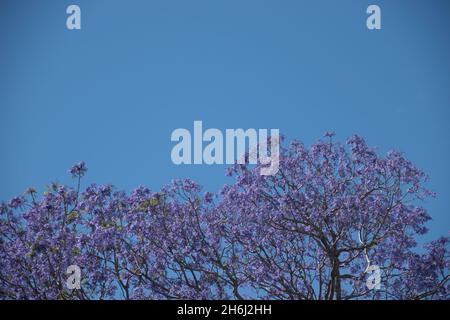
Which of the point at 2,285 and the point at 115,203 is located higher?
the point at 115,203

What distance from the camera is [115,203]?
41.0 ft

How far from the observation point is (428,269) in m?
12.0

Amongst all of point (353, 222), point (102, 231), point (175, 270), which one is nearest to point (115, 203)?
point (102, 231)

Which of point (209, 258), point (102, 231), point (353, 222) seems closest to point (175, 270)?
point (209, 258)

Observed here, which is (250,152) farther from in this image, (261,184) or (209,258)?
(209,258)

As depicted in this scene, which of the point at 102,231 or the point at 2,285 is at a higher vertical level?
the point at 102,231

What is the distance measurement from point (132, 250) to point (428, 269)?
4885 mm

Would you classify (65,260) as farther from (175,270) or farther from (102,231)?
(175,270)
